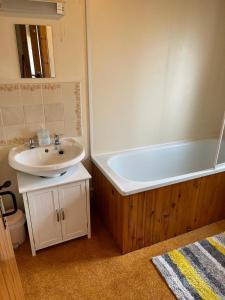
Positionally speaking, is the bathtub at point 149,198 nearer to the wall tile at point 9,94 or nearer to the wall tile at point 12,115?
the wall tile at point 12,115

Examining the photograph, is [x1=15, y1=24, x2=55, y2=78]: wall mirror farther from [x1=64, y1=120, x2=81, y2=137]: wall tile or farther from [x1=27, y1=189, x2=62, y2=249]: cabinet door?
[x1=27, y1=189, x2=62, y2=249]: cabinet door

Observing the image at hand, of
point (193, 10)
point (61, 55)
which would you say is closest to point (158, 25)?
point (193, 10)

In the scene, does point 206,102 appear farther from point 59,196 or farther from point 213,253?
point 59,196

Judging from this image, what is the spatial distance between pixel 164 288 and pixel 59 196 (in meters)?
1.05

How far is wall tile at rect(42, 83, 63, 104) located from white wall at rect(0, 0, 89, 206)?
43 millimetres

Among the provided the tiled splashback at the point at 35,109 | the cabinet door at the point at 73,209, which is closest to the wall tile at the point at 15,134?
the tiled splashback at the point at 35,109

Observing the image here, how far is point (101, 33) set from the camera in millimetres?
1954

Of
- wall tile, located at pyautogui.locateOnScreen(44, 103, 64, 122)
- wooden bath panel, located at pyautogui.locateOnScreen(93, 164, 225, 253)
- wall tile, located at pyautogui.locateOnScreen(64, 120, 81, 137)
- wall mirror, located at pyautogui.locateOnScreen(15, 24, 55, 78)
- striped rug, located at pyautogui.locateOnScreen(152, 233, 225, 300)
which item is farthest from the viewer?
wall tile, located at pyautogui.locateOnScreen(64, 120, 81, 137)

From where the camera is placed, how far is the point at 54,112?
2.02 meters

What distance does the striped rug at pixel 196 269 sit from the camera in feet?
5.31

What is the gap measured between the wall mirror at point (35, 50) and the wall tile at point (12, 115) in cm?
28

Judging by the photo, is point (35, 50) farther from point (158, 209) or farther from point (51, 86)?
point (158, 209)

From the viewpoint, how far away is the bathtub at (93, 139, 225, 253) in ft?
5.95

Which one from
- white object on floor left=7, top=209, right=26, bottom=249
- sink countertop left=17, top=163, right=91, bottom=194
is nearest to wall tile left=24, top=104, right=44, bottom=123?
sink countertop left=17, top=163, right=91, bottom=194
